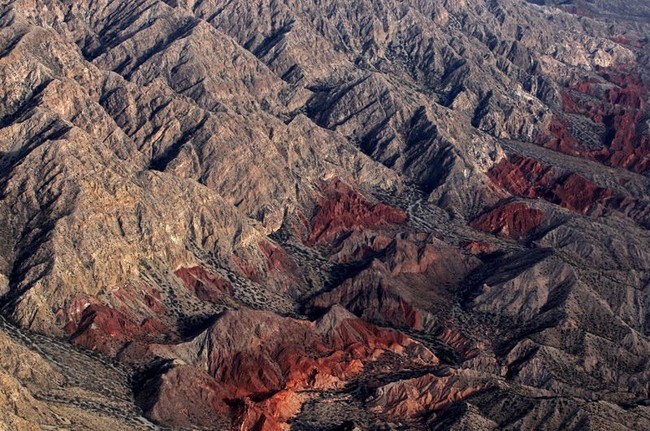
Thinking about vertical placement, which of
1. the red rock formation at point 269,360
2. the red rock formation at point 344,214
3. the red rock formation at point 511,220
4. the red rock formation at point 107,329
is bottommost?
the red rock formation at point 107,329

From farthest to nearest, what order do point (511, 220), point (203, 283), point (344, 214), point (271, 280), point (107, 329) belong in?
point (511, 220)
point (344, 214)
point (271, 280)
point (203, 283)
point (107, 329)

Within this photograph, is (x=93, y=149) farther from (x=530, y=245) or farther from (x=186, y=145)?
(x=530, y=245)

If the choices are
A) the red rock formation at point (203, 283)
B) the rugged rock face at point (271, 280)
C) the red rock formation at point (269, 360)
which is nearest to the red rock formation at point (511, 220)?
the rugged rock face at point (271, 280)

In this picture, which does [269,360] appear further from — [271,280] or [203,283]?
[271,280]

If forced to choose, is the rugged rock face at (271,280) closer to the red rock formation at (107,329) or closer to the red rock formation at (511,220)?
the red rock formation at (107,329)

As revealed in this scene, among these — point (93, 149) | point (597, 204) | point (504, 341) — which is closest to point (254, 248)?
point (93, 149)

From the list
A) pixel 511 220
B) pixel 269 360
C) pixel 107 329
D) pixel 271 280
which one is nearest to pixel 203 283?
pixel 271 280

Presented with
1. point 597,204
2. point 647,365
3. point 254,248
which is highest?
point 597,204
